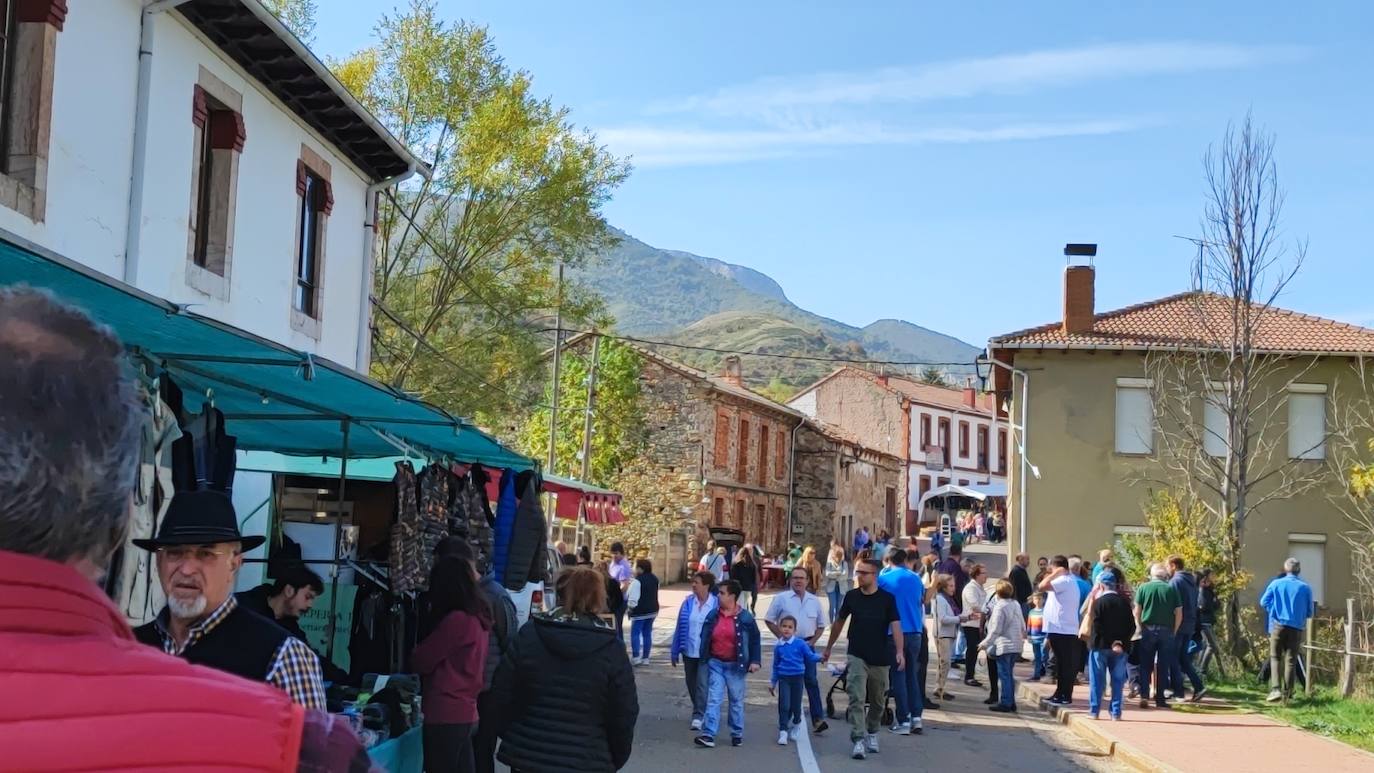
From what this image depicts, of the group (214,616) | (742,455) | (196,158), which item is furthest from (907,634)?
(742,455)

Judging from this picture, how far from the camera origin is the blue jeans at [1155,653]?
16.9 meters

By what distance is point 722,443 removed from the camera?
4500 centimetres

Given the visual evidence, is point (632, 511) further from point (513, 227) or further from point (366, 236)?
point (366, 236)

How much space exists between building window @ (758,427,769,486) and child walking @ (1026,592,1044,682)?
95.1 feet

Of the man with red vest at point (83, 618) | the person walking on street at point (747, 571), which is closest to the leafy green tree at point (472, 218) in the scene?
the person walking on street at point (747, 571)

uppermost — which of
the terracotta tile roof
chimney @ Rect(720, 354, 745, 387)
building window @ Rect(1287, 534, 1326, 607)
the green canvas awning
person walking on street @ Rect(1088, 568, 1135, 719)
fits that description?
chimney @ Rect(720, 354, 745, 387)

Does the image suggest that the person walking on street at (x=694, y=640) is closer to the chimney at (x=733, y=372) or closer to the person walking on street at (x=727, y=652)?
the person walking on street at (x=727, y=652)

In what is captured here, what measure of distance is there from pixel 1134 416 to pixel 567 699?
2698 cm

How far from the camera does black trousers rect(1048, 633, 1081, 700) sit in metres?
16.9

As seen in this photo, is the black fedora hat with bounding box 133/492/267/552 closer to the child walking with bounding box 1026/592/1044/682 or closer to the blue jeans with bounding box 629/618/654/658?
the blue jeans with bounding box 629/618/654/658

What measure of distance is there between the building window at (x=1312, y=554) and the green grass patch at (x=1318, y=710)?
12.1 metres

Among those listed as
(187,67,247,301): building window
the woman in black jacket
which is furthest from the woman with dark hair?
(187,67,247,301): building window

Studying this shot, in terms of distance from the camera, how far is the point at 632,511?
43125mm

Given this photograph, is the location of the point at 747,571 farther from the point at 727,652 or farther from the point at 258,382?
the point at 258,382
